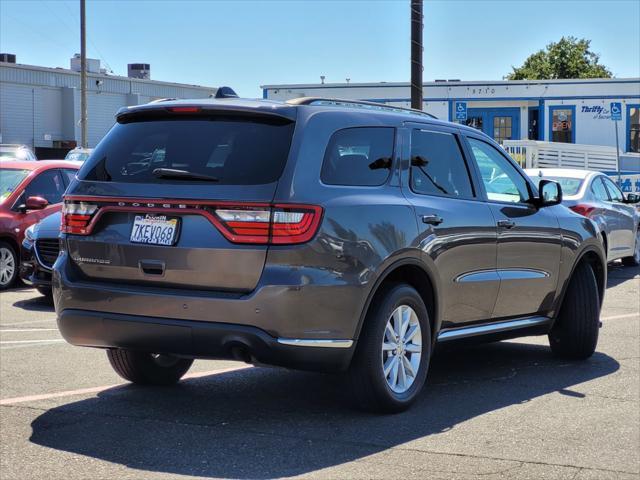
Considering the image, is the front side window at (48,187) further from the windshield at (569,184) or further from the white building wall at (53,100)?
the white building wall at (53,100)

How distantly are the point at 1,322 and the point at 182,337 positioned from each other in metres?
5.45

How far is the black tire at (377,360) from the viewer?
19.9 feet

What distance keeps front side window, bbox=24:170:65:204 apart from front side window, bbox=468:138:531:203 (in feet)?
25.7

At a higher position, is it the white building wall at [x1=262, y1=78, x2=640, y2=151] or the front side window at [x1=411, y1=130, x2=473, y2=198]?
the white building wall at [x1=262, y1=78, x2=640, y2=151]

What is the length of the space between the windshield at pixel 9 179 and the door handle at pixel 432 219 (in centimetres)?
859

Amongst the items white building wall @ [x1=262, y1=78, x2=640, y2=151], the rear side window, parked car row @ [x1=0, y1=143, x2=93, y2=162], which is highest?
white building wall @ [x1=262, y1=78, x2=640, y2=151]

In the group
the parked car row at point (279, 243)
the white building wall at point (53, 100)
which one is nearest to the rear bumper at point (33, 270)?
the parked car row at point (279, 243)

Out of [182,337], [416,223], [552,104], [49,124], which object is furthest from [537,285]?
[49,124]

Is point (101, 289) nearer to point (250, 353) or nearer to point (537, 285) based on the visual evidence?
point (250, 353)

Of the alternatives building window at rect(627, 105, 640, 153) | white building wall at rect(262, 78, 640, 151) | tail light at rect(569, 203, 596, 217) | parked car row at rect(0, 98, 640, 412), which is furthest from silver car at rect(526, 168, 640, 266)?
building window at rect(627, 105, 640, 153)

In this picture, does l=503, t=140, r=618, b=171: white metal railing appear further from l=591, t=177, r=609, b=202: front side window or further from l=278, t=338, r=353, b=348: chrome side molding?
l=278, t=338, r=353, b=348: chrome side molding

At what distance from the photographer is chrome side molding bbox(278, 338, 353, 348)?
5.65 metres

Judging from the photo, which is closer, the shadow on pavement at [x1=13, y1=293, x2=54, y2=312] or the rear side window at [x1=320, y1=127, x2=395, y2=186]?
the rear side window at [x1=320, y1=127, x2=395, y2=186]

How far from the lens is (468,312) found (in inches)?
283
